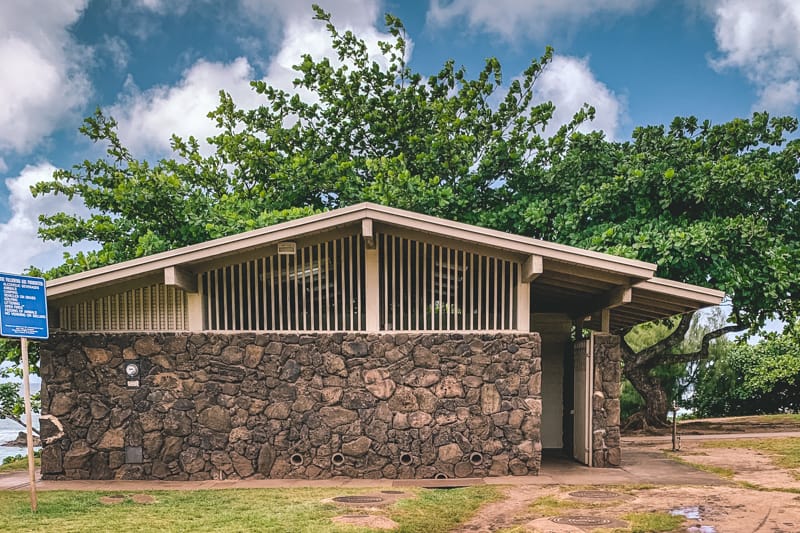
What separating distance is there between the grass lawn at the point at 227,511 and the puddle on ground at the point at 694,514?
1.96 meters

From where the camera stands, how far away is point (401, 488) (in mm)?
8781

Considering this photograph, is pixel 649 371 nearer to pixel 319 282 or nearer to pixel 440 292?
pixel 440 292

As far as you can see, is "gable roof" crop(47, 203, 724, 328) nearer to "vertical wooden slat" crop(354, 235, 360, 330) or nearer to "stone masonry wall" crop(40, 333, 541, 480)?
"vertical wooden slat" crop(354, 235, 360, 330)

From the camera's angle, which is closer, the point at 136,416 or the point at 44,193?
the point at 136,416

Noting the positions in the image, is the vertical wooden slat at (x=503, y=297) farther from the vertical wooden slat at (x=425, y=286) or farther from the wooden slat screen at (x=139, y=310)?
the wooden slat screen at (x=139, y=310)

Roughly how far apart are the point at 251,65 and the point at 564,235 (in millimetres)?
10056

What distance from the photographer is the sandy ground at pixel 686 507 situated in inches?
259

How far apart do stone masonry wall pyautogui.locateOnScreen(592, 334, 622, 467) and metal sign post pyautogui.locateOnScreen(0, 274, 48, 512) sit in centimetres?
717

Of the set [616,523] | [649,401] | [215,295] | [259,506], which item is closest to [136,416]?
[215,295]

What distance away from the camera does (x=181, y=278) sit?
9.42 m

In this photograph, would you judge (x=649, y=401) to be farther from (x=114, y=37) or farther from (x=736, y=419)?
(x=114, y=37)

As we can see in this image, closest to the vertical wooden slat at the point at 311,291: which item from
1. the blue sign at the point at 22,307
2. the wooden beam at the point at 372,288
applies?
the wooden beam at the point at 372,288

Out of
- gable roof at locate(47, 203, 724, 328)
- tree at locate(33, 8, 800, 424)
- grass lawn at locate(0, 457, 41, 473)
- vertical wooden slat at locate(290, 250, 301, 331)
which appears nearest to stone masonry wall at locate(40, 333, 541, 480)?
vertical wooden slat at locate(290, 250, 301, 331)

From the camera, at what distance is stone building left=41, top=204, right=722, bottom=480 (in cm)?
953
